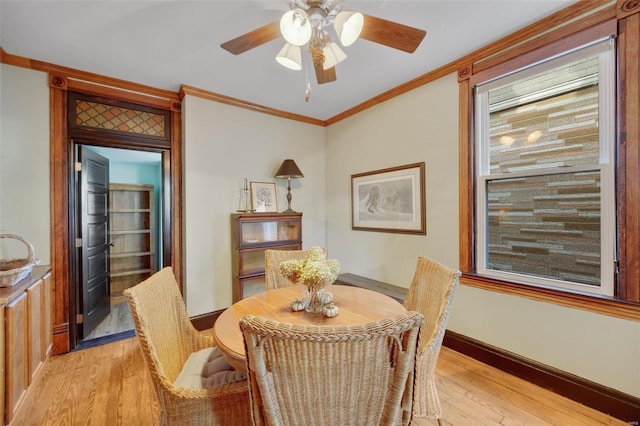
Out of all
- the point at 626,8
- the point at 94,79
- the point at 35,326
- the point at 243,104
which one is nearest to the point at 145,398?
the point at 35,326

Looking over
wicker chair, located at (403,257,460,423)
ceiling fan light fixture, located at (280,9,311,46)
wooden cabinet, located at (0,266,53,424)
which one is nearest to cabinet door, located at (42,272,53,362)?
wooden cabinet, located at (0,266,53,424)

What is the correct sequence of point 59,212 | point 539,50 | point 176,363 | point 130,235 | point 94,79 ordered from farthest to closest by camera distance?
point 130,235 → point 94,79 → point 59,212 → point 539,50 → point 176,363

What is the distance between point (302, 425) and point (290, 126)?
3.47m

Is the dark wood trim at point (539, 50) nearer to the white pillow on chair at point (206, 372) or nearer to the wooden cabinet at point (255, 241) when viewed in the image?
the wooden cabinet at point (255, 241)

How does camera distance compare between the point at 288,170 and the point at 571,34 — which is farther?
the point at 288,170

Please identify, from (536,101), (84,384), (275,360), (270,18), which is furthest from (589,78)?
(84,384)

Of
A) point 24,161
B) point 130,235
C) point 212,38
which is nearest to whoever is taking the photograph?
point 212,38

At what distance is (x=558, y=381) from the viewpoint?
1896mm

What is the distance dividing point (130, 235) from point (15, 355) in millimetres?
2891

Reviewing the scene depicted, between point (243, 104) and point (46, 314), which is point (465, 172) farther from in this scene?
point (46, 314)

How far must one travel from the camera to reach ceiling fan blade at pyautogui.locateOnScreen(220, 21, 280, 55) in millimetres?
1511

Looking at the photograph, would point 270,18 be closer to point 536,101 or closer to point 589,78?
point 536,101

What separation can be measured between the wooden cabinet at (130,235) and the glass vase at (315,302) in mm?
3846

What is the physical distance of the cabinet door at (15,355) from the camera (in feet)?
5.17
